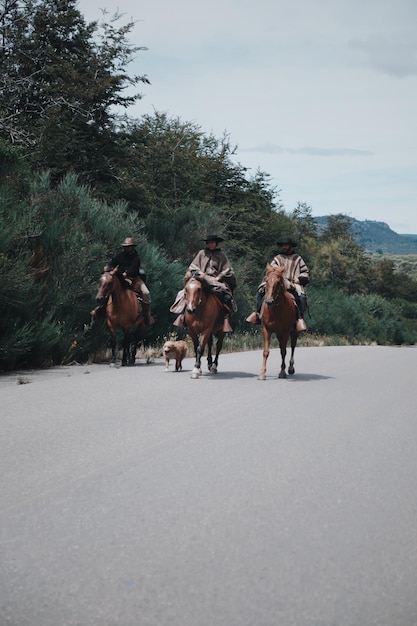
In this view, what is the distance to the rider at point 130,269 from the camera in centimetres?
1794

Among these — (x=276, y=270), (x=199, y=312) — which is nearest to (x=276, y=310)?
(x=276, y=270)

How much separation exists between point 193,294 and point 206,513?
376 inches

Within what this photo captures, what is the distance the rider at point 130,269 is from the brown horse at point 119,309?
0.16 m

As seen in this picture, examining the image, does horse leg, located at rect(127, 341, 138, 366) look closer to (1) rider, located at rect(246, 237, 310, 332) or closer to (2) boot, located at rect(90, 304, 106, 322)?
(2) boot, located at rect(90, 304, 106, 322)

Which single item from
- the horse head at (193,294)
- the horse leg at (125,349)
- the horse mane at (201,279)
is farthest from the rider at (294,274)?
the horse leg at (125,349)

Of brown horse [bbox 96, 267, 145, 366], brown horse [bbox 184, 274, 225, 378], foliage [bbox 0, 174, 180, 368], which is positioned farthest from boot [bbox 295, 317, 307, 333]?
foliage [bbox 0, 174, 180, 368]

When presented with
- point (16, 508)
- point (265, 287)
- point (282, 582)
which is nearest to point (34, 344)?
point (265, 287)

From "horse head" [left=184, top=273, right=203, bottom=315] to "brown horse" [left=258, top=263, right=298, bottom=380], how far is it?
1192 mm

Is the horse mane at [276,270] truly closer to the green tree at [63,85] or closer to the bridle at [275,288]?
the bridle at [275,288]

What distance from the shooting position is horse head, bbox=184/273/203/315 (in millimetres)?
15211

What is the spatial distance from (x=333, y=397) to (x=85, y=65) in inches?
894

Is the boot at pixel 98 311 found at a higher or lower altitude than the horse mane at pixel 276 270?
lower

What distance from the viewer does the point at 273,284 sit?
15094 mm

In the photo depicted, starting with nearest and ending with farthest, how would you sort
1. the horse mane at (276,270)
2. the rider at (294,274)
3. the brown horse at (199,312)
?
1. the horse mane at (276,270)
2. the brown horse at (199,312)
3. the rider at (294,274)
